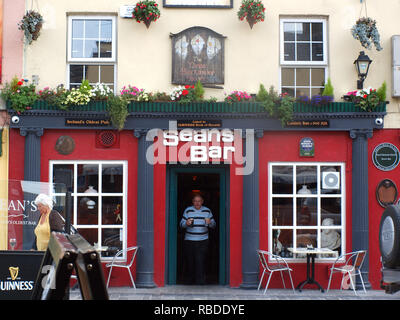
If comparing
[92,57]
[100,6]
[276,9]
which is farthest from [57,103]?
[276,9]

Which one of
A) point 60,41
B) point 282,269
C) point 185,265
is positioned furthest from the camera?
point 185,265

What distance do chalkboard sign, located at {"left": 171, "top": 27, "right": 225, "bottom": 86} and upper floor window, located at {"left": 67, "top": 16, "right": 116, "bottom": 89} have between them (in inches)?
51.6

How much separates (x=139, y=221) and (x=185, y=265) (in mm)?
2033

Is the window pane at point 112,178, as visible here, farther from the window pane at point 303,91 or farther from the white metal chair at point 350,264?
the white metal chair at point 350,264

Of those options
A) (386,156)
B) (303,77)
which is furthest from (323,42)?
(386,156)

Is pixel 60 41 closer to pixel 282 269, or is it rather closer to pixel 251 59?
pixel 251 59

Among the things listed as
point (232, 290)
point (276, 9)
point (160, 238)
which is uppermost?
point (276, 9)

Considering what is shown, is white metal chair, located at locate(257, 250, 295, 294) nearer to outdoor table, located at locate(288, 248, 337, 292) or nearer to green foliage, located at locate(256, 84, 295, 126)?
outdoor table, located at locate(288, 248, 337, 292)

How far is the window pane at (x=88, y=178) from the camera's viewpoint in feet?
33.9

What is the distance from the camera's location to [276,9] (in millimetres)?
10602

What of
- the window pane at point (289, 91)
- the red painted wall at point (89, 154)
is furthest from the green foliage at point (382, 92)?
A: the red painted wall at point (89, 154)

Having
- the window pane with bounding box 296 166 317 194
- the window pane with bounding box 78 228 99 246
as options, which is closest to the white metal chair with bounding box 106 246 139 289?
the window pane with bounding box 78 228 99 246

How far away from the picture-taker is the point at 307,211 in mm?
10461

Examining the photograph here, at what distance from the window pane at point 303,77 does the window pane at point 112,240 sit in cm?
478
